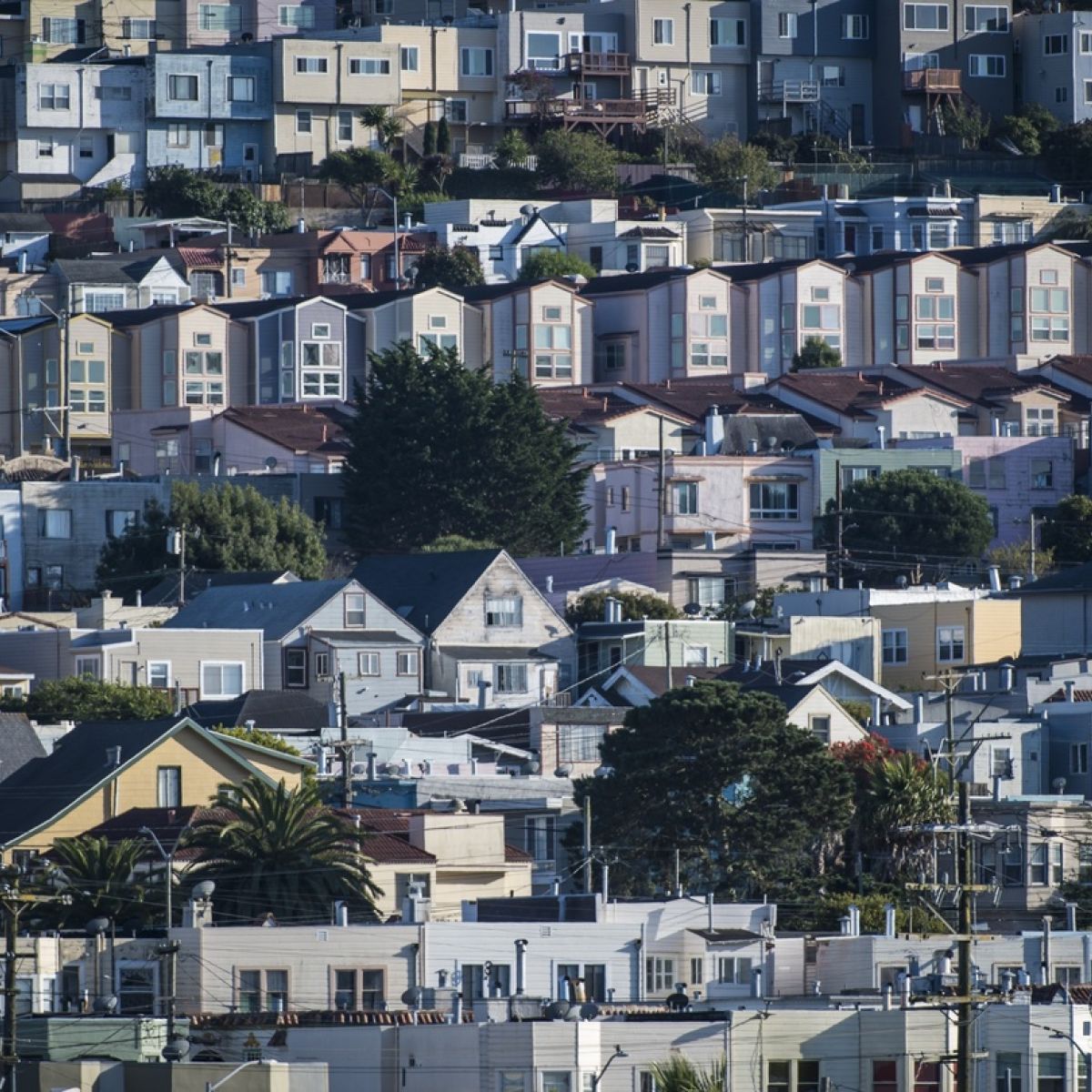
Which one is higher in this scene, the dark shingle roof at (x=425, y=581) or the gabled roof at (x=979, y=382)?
the gabled roof at (x=979, y=382)

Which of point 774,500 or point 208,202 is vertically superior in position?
point 208,202

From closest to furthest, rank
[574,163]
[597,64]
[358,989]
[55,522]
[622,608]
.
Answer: [358,989] < [622,608] < [55,522] < [574,163] < [597,64]

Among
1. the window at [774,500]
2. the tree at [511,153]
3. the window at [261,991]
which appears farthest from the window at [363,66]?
the window at [261,991]

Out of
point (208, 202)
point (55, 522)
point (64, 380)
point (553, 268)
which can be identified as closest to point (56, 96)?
point (208, 202)

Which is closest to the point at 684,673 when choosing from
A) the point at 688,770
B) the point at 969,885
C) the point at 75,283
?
the point at 688,770

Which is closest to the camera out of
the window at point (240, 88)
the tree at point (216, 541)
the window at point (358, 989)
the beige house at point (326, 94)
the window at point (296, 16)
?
the window at point (358, 989)

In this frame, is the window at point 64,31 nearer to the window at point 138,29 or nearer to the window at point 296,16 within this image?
the window at point 138,29

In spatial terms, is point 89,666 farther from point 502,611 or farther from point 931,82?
point 931,82
